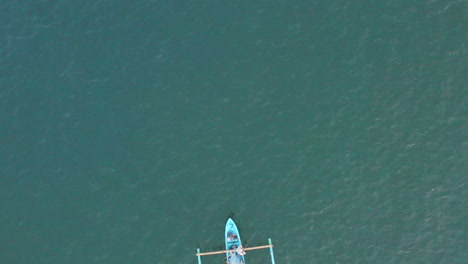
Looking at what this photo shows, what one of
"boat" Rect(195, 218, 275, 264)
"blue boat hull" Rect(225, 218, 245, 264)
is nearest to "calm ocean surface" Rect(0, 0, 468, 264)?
"boat" Rect(195, 218, 275, 264)

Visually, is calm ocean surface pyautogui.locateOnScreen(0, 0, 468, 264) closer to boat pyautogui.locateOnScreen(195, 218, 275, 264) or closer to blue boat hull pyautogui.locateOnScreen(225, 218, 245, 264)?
boat pyautogui.locateOnScreen(195, 218, 275, 264)

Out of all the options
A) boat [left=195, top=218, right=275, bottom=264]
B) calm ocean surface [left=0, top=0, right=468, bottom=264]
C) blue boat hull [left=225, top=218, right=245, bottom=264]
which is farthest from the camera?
calm ocean surface [left=0, top=0, right=468, bottom=264]

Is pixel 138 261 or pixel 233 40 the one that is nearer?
pixel 138 261

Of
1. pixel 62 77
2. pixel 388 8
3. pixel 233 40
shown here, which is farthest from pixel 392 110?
pixel 62 77

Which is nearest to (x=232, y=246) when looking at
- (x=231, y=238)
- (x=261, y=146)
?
(x=231, y=238)

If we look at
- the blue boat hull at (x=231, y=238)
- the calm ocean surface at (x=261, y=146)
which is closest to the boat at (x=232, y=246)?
the blue boat hull at (x=231, y=238)

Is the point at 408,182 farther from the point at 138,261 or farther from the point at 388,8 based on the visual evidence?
the point at 138,261

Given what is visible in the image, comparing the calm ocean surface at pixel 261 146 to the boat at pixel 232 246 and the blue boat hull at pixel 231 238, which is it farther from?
the blue boat hull at pixel 231 238

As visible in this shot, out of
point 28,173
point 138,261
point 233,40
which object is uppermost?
point 233,40
